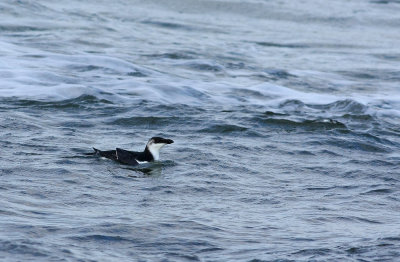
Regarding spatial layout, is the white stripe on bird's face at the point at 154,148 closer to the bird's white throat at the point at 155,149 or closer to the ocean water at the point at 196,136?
the bird's white throat at the point at 155,149

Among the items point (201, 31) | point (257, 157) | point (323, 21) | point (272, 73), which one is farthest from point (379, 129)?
point (323, 21)

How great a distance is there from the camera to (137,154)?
937 centimetres

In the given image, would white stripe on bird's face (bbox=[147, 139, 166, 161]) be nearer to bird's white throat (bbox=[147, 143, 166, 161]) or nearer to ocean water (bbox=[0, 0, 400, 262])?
bird's white throat (bbox=[147, 143, 166, 161])

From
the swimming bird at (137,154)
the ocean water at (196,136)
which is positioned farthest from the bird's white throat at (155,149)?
the ocean water at (196,136)

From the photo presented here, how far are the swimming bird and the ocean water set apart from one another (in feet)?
0.34

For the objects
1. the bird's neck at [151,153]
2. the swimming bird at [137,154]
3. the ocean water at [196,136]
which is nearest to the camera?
the ocean water at [196,136]

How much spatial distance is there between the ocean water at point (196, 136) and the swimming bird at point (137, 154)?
11 cm

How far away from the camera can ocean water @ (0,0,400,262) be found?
6.38 meters

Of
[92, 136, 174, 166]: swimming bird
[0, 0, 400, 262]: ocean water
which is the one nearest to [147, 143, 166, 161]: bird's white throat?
[92, 136, 174, 166]: swimming bird

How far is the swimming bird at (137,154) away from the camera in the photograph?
29.7ft

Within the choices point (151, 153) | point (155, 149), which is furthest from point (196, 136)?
point (151, 153)

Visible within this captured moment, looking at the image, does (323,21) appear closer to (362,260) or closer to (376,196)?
(376,196)

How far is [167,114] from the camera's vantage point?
11773mm

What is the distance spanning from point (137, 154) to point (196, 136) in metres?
1.48
